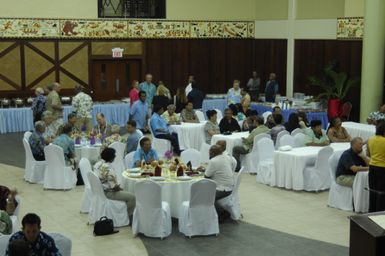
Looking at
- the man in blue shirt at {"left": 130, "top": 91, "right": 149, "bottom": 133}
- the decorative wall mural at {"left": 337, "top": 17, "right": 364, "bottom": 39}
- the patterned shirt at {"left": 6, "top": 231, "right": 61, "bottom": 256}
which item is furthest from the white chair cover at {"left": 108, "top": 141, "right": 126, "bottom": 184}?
the decorative wall mural at {"left": 337, "top": 17, "right": 364, "bottom": 39}

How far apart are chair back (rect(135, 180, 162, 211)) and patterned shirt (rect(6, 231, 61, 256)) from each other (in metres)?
2.73

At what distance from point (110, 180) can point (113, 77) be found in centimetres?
1246

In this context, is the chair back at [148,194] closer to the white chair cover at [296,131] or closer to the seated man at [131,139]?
the seated man at [131,139]

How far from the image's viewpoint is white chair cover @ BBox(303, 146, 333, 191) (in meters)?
11.7

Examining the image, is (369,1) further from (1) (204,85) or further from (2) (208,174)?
(2) (208,174)

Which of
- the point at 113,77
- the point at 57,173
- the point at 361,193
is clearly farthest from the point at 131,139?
the point at 113,77

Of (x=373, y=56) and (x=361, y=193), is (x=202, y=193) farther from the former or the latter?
(x=373, y=56)

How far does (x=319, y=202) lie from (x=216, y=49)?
12629 millimetres

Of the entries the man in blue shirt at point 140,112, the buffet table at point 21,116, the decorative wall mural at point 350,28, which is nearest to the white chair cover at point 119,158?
the man in blue shirt at point 140,112

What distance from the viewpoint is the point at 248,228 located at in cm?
967

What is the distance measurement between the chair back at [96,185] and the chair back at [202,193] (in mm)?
1308

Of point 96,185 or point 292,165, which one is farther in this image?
point 292,165

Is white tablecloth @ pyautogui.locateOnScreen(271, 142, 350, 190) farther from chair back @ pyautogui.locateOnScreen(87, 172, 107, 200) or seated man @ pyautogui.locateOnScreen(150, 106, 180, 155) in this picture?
chair back @ pyautogui.locateOnScreen(87, 172, 107, 200)

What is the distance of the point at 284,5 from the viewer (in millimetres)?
→ 22047
